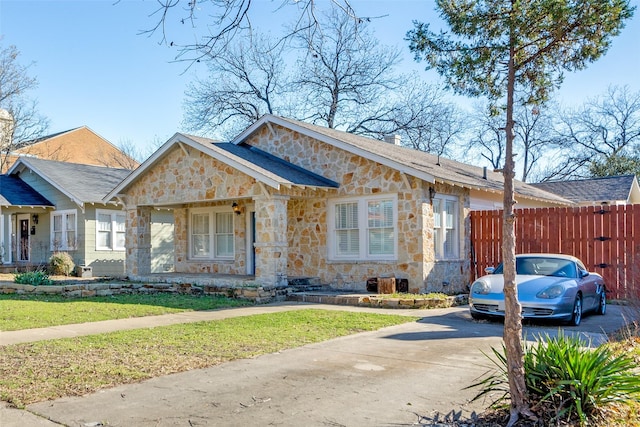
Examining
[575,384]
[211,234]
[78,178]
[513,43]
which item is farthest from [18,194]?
[575,384]

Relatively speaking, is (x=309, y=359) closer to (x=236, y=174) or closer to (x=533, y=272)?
(x=533, y=272)

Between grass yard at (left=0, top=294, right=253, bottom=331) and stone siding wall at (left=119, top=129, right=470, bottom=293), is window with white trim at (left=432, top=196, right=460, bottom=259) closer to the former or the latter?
stone siding wall at (left=119, top=129, right=470, bottom=293)

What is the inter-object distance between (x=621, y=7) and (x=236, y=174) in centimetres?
1140

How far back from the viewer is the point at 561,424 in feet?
16.0

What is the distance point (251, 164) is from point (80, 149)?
3372cm

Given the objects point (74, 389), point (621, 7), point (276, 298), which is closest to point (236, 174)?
point (276, 298)

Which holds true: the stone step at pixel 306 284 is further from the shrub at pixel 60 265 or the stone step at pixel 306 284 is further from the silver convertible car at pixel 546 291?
the shrub at pixel 60 265

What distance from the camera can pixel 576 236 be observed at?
622 inches

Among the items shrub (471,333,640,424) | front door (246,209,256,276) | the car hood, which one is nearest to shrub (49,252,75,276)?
front door (246,209,256,276)

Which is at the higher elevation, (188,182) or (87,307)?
(188,182)

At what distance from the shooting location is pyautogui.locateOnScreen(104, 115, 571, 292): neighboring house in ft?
50.3

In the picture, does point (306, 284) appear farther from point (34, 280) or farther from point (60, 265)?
point (60, 265)

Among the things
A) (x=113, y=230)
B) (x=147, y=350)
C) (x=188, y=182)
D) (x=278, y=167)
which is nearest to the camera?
(x=147, y=350)

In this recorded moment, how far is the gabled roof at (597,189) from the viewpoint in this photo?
27203mm
